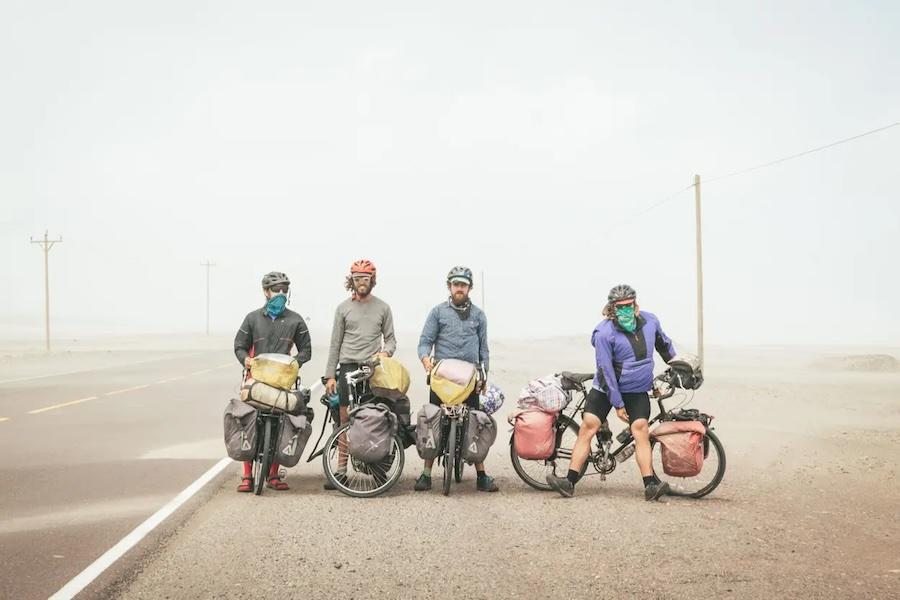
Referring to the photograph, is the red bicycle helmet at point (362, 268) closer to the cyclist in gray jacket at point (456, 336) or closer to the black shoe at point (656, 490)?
the cyclist in gray jacket at point (456, 336)

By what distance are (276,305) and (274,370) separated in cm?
70

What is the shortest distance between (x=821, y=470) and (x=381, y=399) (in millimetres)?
5465

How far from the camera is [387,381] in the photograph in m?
8.40

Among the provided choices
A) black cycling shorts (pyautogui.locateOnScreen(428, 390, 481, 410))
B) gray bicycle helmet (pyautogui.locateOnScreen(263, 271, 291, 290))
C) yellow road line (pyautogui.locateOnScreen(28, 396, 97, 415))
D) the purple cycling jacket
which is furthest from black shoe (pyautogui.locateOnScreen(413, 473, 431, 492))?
yellow road line (pyautogui.locateOnScreen(28, 396, 97, 415))

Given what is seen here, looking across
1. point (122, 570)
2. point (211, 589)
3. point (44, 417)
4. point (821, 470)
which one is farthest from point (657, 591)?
point (44, 417)

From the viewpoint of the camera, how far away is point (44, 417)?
1566 cm

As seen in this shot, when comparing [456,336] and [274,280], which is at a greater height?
[274,280]

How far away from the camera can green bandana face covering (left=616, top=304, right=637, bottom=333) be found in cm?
791

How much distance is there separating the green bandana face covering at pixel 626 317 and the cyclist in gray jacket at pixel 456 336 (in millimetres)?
1416

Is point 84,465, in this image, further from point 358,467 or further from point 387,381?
point 387,381

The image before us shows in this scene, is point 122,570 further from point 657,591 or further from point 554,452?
point 554,452

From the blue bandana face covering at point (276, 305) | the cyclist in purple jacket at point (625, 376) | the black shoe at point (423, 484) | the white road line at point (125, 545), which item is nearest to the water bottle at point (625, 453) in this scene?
the cyclist in purple jacket at point (625, 376)

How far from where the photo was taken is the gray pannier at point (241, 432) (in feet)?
26.8

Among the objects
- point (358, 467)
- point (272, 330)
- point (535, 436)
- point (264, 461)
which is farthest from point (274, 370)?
point (535, 436)
